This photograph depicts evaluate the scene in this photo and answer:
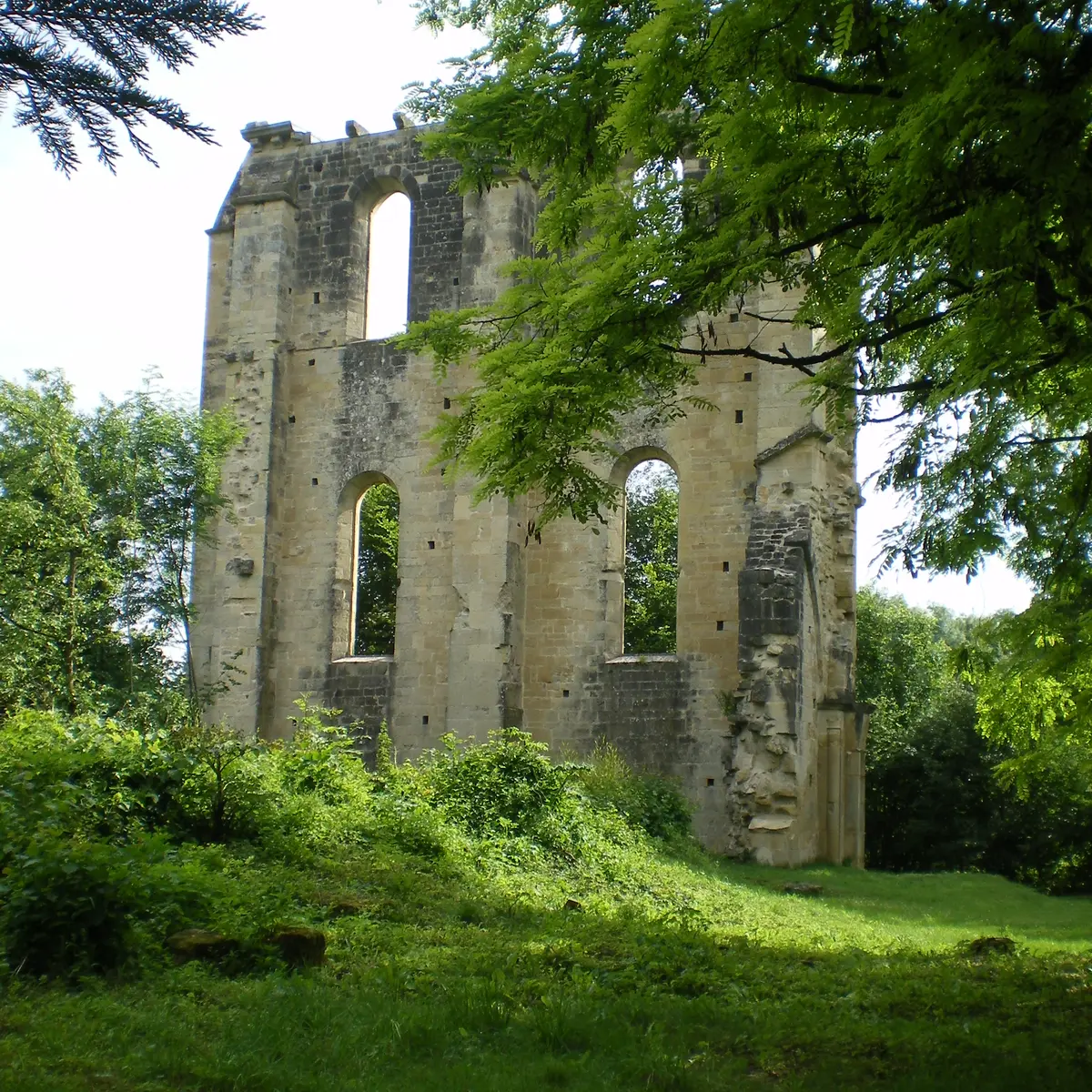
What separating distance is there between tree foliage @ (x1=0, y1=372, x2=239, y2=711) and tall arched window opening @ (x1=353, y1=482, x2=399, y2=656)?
9940 mm

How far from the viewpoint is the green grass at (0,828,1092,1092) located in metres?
4.95

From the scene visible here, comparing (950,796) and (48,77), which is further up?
(48,77)

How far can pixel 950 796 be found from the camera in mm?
22078

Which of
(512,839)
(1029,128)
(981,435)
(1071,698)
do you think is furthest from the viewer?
(512,839)

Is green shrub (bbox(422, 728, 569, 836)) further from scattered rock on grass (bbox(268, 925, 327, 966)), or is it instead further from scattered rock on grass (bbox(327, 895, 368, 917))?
scattered rock on grass (bbox(268, 925, 327, 966))

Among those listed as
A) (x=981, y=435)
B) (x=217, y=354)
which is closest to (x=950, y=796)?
(x=217, y=354)

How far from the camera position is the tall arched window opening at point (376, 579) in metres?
29.4

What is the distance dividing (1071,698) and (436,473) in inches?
425

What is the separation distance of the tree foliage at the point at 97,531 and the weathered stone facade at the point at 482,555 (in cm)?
61

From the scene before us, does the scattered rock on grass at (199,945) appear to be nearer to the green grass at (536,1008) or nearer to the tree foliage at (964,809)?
the green grass at (536,1008)

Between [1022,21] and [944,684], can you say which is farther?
[944,684]

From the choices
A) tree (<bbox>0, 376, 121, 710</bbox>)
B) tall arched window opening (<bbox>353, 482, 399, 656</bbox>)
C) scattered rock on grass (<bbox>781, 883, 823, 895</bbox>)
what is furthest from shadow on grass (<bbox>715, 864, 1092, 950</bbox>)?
tall arched window opening (<bbox>353, 482, 399, 656</bbox>)

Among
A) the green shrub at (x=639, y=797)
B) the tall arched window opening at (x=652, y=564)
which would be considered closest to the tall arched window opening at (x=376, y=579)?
the tall arched window opening at (x=652, y=564)

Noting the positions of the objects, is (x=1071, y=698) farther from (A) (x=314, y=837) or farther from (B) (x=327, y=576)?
(B) (x=327, y=576)
